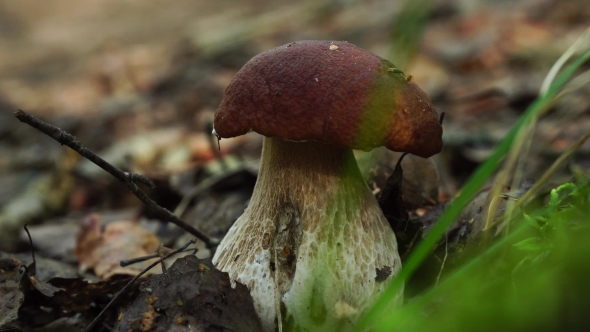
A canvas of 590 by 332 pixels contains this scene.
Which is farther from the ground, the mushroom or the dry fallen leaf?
the mushroom

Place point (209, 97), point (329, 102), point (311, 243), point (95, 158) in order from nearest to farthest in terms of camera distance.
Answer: point (329, 102)
point (95, 158)
point (311, 243)
point (209, 97)

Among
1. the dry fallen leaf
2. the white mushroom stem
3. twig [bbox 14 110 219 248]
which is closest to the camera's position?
twig [bbox 14 110 219 248]

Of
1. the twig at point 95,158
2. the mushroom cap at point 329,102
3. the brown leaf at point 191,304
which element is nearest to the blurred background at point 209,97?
the mushroom cap at point 329,102

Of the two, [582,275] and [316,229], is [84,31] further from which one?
[582,275]

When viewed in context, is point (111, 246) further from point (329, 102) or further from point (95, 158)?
point (329, 102)

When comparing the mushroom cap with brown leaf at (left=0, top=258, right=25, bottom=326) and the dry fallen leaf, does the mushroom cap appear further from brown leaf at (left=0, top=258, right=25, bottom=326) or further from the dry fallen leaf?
the dry fallen leaf

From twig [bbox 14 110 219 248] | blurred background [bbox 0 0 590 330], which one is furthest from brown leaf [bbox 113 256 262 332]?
blurred background [bbox 0 0 590 330]

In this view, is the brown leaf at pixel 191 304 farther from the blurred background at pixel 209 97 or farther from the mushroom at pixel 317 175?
the blurred background at pixel 209 97

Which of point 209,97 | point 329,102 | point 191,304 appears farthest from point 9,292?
point 209,97
